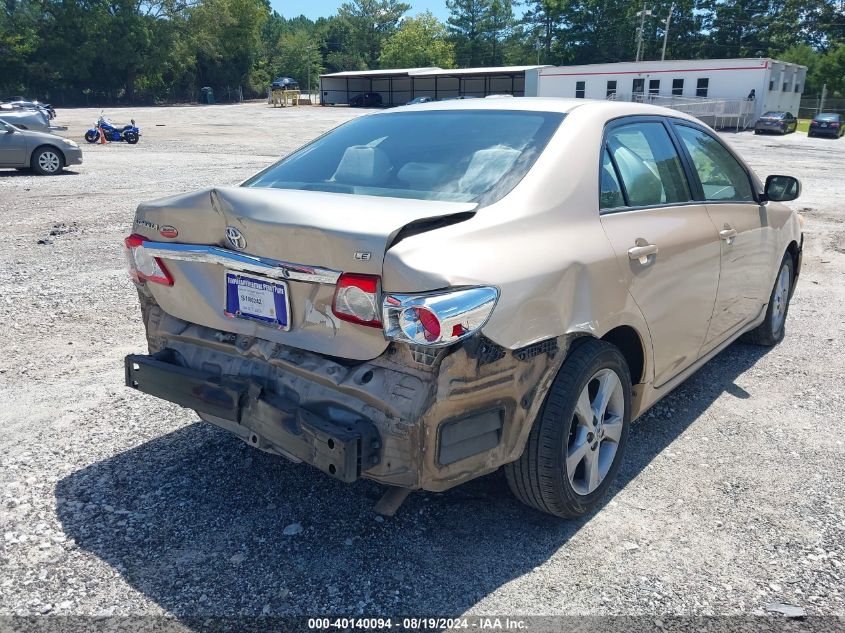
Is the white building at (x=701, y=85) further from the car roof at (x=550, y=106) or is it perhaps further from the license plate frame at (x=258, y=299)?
the license plate frame at (x=258, y=299)

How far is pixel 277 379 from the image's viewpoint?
2.81 meters

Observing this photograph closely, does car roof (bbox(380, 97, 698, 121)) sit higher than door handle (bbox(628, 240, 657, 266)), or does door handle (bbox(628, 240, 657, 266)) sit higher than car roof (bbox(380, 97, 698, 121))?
car roof (bbox(380, 97, 698, 121))

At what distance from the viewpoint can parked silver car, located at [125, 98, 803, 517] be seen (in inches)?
96.3

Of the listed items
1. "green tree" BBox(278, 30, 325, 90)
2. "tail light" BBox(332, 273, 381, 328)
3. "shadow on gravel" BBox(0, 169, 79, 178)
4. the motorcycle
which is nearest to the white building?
the motorcycle

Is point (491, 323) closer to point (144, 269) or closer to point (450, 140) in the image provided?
point (450, 140)

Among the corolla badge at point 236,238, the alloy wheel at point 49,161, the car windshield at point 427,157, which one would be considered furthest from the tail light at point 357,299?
the alloy wheel at point 49,161

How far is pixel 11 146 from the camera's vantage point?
628 inches

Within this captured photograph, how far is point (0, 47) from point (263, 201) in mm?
72842

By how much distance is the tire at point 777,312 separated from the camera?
211 inches

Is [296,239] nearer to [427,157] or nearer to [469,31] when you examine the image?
[427,157]

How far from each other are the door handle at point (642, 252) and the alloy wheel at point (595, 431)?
535 millimetres

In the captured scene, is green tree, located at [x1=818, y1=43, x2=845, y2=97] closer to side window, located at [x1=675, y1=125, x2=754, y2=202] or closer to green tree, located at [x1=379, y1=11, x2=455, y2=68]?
green tree, located at [x1=379, y1=11, x2=455, y2=68]

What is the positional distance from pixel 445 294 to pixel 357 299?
0.34 meters

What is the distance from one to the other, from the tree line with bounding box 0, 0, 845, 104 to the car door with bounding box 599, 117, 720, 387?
223 feet
